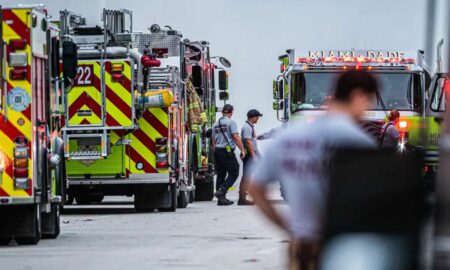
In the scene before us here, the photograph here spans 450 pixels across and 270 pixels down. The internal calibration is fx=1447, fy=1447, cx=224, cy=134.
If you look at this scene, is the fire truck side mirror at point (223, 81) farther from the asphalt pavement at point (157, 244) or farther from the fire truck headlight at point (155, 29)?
the asphalt pavement at point (157, 244)

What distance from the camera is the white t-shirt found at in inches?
256

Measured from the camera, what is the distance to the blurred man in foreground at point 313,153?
6.48 metres

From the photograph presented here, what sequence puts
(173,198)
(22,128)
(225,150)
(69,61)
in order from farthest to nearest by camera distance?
(225,150)
(173,198)
(69,61)
(22,128)

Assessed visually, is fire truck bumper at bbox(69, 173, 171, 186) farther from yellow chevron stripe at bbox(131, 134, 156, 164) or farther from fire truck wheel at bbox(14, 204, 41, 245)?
Result: fire truck wheel at bbox(14, 204, 41, 245)

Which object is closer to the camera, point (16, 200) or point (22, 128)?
point (16, 200)

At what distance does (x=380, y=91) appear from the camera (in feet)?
85.6

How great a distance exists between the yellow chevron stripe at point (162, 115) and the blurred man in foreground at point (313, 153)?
1653 centimetres

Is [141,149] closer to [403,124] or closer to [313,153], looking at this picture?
[403,124]

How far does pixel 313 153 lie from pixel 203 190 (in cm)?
2324

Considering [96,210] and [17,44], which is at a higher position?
[17,44]

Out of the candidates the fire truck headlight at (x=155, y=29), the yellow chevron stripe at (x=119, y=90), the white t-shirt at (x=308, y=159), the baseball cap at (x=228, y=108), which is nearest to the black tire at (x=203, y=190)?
the baseball cap at (x=228, y=108)

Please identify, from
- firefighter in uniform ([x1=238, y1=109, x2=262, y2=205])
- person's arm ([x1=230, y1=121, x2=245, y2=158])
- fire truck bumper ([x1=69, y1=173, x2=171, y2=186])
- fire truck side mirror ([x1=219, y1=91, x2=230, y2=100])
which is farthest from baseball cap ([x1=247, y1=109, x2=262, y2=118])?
fire truck side mirror ([x1=219, y1=91, x2=230, y2=100])

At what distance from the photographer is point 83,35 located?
22750 mm

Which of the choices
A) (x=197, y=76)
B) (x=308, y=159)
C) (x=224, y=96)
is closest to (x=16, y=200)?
(x=308, y=159)
